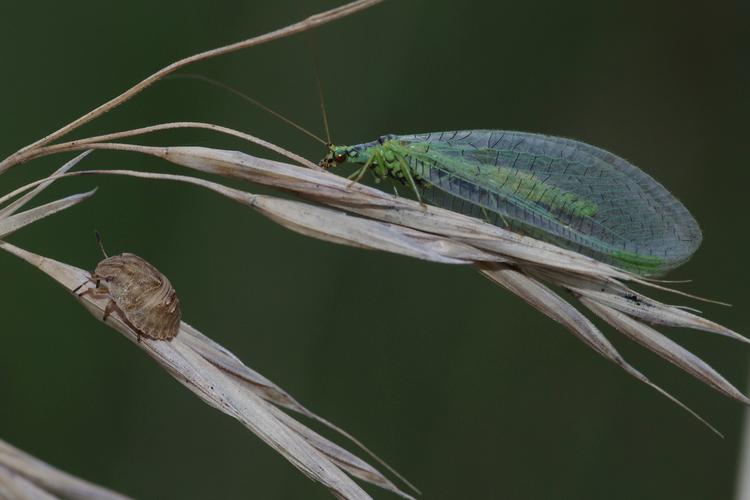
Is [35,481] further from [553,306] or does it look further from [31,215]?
[553,306]

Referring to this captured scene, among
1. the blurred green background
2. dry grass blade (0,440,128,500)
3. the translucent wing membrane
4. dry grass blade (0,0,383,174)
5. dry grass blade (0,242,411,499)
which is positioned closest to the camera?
dry grass blade (0,440,128,500)

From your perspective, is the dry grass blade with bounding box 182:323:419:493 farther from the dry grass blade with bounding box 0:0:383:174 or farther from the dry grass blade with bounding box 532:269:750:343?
the dry grass blade with bounding box 532:269:750:343

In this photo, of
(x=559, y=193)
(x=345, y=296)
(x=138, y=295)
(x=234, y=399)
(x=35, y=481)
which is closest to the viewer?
(x=35, y=481)

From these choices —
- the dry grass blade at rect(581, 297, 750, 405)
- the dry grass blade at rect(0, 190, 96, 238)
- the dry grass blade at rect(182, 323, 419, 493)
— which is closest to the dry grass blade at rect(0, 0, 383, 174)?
the dry grass blade at rect(0, 190, 96, 238)

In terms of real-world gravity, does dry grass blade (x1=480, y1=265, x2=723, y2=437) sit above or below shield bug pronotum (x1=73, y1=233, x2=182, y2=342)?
above

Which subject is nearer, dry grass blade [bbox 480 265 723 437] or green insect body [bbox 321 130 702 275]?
dry grass blade [bbox 480 265 723 437]

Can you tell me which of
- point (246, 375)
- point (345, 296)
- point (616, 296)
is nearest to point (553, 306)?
point (616, 296)

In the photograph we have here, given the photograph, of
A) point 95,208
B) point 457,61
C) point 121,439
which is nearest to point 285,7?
point 457,61

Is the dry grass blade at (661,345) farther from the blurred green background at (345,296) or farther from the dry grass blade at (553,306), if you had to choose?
the blurred green background at (345,296)
